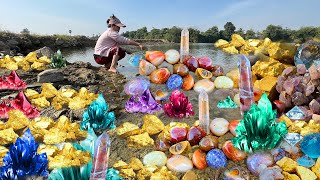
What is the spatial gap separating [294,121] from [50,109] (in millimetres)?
2596

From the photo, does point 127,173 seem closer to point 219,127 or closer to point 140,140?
point 140,140

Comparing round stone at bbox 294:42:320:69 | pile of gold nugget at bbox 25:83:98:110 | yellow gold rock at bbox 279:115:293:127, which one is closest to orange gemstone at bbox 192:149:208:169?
yellow gold rock at bbox 279:115:293:127

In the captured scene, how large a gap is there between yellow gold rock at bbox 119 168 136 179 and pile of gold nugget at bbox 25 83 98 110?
159 centimetres

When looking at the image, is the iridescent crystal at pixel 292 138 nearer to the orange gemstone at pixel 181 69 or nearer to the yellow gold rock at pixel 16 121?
the orange gemstone at pixel 181 69

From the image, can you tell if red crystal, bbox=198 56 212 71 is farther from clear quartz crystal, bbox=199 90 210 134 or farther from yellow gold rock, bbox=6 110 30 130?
yellow gold rock, bbox=6 110 30 130

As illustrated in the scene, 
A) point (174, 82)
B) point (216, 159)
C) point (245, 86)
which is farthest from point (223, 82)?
point (216, 159)

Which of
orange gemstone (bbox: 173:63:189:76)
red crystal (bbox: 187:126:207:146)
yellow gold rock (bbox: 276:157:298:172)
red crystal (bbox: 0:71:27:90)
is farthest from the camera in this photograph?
red crystal (bbox: 0:71:27:90)

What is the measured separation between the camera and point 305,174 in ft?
7.95

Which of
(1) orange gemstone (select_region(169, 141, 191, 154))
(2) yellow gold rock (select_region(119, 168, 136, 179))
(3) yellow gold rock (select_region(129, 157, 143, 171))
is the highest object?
(1) orange gemstone (select_region(169, 141, 191, 154))

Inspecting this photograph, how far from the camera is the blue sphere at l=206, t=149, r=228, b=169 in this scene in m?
2.69

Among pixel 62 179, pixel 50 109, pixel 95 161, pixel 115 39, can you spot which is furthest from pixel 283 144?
pixel 115 39

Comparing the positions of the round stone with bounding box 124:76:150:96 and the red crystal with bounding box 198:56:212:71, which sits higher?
the red crystal with bounding box 198:56:212:71

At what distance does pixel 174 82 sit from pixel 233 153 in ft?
5.31

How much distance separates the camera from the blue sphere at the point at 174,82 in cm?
421
